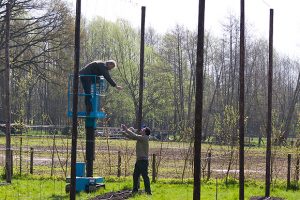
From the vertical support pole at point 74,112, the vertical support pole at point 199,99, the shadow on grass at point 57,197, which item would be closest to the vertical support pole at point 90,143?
the shadow on grass at point 57,197

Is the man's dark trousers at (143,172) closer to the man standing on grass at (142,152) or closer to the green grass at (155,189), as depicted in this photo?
the man standing on grass at (142,152)

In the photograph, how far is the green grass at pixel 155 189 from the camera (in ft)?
46.0

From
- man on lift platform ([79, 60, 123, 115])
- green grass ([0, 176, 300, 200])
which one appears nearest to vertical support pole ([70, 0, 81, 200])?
green grass ([0, 176, 300, 200])

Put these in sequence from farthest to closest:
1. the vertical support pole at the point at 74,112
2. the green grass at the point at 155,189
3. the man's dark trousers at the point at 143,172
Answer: the man's dark trousers at the point at 143,172 → the green grass at the point at 155,189 → the vertical support pole at the point at 74,112

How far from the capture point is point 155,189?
632 inches

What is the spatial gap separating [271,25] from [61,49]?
26479 mm

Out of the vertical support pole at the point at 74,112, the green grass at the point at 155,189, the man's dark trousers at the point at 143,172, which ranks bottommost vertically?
the green grass at the point at 155,189

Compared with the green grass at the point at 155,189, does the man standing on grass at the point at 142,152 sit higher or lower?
higher

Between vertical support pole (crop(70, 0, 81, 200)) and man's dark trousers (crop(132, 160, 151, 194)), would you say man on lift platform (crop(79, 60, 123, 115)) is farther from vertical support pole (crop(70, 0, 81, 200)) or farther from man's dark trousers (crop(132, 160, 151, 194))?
vertical support pole (crop(70, 0, 81, 200))

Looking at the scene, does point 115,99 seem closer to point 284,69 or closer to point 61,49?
point 61,49

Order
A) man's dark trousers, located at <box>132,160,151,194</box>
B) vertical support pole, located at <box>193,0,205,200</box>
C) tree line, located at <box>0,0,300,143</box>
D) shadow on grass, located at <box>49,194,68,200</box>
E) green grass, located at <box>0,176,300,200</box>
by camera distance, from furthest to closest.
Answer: tree line, located at <box>0,0,300,143</box> < man's dark trousers, located at <box>132,160,151,194</box> < green grass, located at <box>0,176,300,200</box> < shadow on grass, located at <box>49,194,68,200</box> < vertical support pole, located at <box>193,0,205,200</box>

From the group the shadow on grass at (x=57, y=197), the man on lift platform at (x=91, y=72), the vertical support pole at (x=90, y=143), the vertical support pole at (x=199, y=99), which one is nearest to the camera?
the vertical support pole at (x=199, y=99)

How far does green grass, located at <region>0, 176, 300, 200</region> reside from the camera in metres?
14.0

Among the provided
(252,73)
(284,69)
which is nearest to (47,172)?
(252,73)
